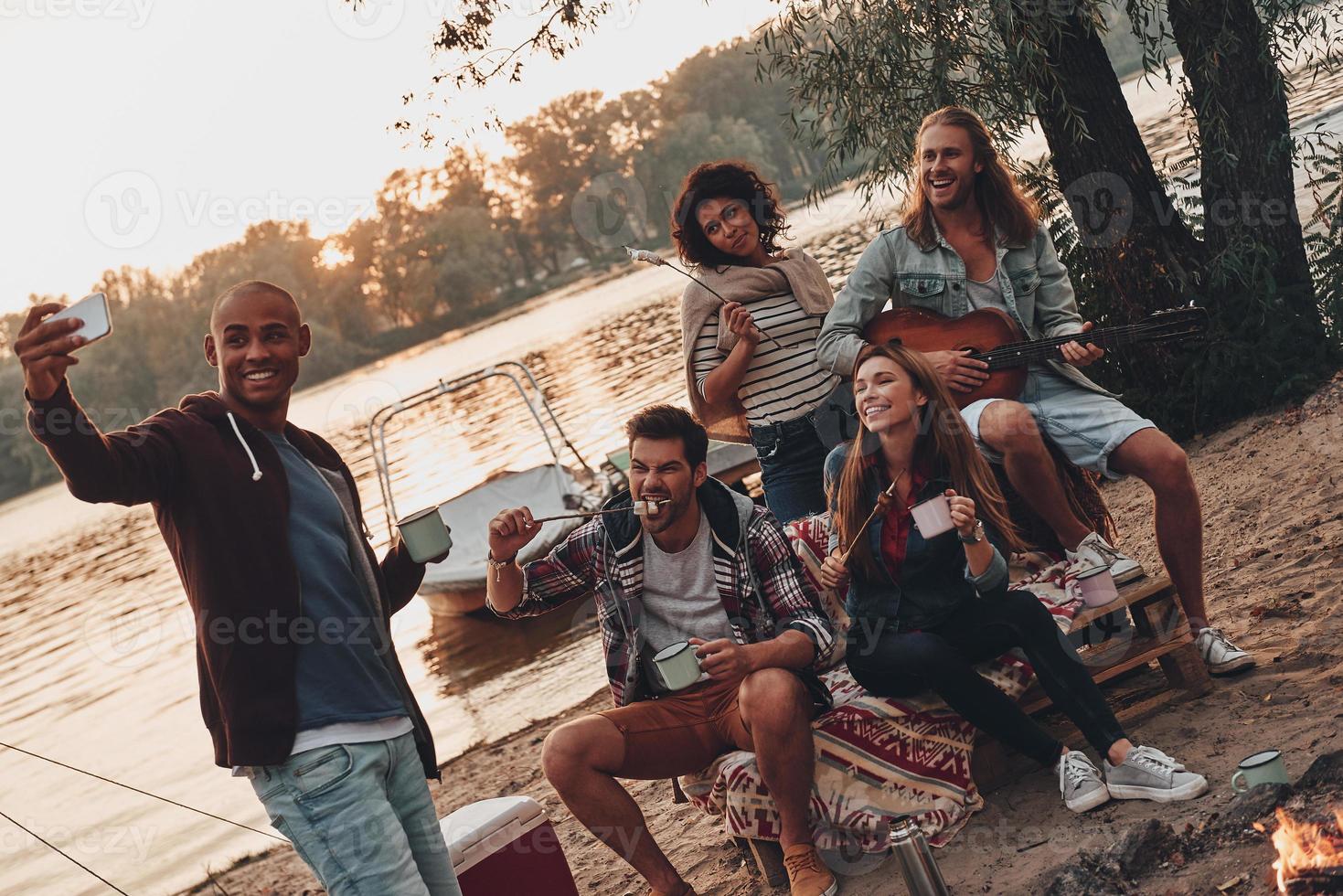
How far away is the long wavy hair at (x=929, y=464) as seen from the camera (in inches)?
155

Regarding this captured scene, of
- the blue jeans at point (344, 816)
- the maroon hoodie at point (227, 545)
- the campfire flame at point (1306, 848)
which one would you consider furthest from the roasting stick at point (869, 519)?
the maroon hoodie at point (227, 545)

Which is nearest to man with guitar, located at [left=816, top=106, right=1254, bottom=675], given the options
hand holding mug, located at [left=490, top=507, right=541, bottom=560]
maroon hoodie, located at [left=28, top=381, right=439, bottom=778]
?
hand holding mug, located at [left=490, top=507, right=541, bottom=560]

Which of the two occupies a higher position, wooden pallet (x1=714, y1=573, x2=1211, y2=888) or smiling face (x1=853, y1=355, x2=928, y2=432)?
smiling face (x1=853, y1=355, x2=928, y2=432)

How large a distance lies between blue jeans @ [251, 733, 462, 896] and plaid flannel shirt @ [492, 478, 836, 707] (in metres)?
1.25

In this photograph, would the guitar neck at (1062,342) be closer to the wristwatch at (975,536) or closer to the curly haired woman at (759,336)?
the curly haired woman at (759,336)

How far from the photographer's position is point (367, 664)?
2.80 metres

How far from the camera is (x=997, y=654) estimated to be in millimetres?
3891

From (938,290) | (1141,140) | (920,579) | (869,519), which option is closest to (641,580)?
(869,519)

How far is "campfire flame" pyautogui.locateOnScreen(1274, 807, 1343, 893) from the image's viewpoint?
2479mm

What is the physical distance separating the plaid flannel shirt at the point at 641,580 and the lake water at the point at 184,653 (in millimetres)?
4565

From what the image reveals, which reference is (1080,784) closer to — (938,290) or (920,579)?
(920,579)

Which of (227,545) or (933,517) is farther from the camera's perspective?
(933,517)

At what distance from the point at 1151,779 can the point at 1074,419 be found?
1.34 m

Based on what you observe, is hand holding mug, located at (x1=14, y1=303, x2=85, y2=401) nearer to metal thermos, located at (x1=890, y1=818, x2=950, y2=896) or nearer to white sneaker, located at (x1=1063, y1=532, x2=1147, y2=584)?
metal thermos, located at (x1=890, y1=818, x2=950, y2=896)
